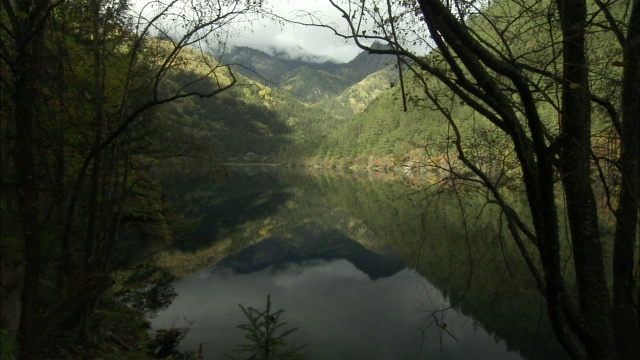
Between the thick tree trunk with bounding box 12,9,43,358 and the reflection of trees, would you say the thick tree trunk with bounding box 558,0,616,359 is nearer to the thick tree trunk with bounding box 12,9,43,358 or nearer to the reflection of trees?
the reflection of trees

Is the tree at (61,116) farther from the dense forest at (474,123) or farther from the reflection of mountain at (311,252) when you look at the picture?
the reflection of mountain at (311,252)

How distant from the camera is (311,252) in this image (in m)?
32.8

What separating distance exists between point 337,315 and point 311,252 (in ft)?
52.7

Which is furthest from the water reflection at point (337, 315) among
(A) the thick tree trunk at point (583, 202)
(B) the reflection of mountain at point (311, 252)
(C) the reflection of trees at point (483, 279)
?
(A) the thick tree trunk at point (583, 202)

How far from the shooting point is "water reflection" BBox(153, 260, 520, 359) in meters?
13.2

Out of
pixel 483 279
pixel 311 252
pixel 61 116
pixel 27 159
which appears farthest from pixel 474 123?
pixel 311 252

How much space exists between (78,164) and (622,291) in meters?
11.6

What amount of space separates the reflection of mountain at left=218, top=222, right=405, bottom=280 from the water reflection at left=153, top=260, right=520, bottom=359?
42.0 inches

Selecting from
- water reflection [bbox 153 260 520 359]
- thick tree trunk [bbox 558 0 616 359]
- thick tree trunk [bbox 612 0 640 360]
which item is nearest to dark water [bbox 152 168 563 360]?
water reflection [bbox 153 260 520 359]

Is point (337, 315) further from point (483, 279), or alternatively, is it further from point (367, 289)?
point (483, 279)

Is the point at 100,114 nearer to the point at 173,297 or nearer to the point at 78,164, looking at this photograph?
the point at 78,164

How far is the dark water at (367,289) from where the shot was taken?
13.2 metres

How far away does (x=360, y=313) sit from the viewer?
17266mm

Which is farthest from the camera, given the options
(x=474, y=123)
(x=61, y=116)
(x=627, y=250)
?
(x=61, y=116)
